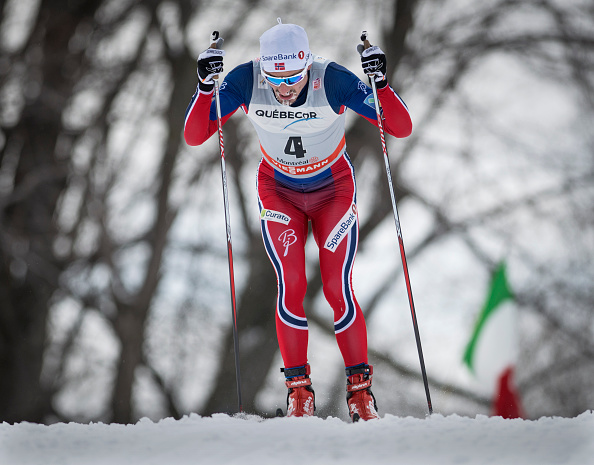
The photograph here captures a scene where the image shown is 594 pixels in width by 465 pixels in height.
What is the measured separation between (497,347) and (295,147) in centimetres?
776

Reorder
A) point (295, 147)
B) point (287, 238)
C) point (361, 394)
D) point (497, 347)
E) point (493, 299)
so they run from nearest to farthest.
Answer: point (361, 394) < point (287, 238) < point (295, 147) < point (497, 347) < point (493, 299)

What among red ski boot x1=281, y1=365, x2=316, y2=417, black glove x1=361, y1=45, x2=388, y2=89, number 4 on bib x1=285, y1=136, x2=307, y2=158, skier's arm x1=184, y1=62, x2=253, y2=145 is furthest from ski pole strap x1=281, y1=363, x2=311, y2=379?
black glove x1=361, y1=45, x2=388, y2=89

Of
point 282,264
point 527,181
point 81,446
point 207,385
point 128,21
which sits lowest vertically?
point 81,446

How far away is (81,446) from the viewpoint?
9.70 feet

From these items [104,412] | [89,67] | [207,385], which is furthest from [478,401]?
[89,67]

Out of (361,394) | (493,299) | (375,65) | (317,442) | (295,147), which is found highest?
(493,299)

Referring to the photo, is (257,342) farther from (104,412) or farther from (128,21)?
(128,21)

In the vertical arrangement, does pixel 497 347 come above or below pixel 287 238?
above

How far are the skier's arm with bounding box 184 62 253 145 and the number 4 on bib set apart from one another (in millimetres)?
332

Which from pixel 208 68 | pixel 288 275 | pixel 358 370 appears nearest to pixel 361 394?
pixel 358 370

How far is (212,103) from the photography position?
396 cm

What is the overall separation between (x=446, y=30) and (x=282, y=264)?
10.2 metres

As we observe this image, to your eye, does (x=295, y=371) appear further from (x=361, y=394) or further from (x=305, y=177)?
(x=305, y=177)

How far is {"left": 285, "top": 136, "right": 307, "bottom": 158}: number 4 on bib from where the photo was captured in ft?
12.8
